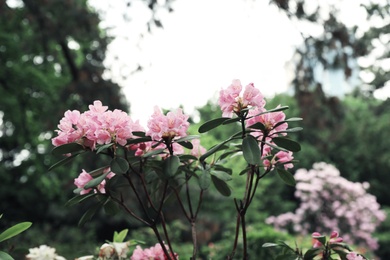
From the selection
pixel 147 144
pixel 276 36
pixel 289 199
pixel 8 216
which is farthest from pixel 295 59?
pixel 289 199

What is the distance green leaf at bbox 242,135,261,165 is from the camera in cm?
A: 142

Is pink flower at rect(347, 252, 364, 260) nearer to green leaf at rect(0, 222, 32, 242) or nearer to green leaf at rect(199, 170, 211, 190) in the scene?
green leaf at rect(199, 170, 211, 190)

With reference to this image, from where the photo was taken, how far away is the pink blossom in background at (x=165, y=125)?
1.49 m

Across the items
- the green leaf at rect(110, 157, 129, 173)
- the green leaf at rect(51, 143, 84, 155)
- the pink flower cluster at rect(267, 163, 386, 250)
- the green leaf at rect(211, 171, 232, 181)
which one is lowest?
the green leaf at rect(110, 157, 129, 173)

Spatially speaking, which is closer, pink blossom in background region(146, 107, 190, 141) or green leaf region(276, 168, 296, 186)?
pink blossom in background region(146, 107, 190, 141)

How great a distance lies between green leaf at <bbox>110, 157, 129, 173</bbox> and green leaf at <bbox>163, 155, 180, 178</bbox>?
0.12m

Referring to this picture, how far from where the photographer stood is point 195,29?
530 cm

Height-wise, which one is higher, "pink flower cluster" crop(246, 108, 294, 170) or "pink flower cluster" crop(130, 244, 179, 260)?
"pink flower cluster" crop(246, 108, 294, 170)

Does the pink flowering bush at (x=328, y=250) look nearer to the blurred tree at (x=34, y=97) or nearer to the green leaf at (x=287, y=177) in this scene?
the green leaf at (x=287, y=177)

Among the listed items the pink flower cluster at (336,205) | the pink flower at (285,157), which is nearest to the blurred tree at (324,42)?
the pink flower cluster at (336,205)

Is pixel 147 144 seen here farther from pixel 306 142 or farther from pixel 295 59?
pixel 306 142

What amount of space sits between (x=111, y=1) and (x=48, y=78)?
6943mm

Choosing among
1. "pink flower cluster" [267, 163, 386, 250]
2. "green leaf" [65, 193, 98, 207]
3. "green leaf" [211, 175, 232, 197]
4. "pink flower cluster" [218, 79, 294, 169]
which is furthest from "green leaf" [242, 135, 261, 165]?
"pink flower cluster" [267, 163, 386, 250]

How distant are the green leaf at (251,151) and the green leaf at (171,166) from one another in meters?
0.21
